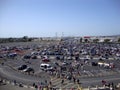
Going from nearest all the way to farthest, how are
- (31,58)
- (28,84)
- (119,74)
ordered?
(28,84) < (119,74) < (31,58)

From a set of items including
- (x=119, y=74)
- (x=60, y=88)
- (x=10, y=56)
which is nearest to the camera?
(x=60, y=88)

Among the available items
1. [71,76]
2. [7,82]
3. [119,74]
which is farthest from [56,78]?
[119,74]

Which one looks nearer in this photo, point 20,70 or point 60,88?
point 60,88

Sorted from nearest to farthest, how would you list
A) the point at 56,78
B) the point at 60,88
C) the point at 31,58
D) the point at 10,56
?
the point at 60,88, the point at 56,78, the point at 31,58, the point at 10,56

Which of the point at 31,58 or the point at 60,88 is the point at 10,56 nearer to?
the point at 31,58

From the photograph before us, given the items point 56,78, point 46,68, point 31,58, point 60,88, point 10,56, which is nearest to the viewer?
point 60,88

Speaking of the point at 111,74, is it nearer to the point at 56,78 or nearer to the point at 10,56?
the point at 56,78

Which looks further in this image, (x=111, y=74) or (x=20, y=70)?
(x=20, y=70)

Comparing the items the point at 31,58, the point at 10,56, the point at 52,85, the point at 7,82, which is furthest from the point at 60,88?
the point at 10,56
